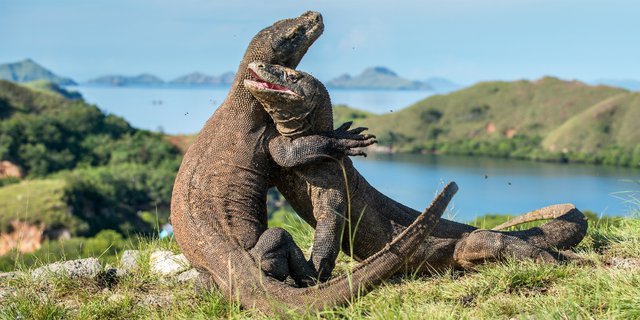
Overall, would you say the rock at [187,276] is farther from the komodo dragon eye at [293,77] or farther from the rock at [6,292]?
the komodo dragon eye at [293,77]

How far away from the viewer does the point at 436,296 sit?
25.0 ft

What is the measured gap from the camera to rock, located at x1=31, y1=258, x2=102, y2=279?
8.95 m

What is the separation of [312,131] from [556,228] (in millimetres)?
3345

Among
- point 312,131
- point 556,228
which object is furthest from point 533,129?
point 312,131

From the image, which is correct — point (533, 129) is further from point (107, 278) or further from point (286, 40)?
point (286, 40)

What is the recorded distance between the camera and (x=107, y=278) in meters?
9.19

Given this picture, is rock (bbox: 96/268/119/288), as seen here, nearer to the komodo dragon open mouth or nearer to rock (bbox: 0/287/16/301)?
rock (bbox: 0/287/16/301)

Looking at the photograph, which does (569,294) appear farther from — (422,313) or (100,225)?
(100,225)

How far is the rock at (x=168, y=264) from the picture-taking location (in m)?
9.48

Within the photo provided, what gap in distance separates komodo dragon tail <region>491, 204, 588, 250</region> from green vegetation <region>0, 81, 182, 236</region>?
65.4 m

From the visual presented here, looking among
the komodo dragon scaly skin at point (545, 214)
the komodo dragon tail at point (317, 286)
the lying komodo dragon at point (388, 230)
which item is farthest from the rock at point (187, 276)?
the komodo dragon scaly skin at point (545, 214)

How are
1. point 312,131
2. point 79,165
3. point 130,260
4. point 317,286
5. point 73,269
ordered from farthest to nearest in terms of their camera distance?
1. point 79,165
2. point 130,260
3. point 73,269
4. point 312,131
5. point 317,286

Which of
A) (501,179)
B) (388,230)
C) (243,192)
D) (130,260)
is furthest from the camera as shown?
(501,179)

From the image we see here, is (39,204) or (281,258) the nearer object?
(281,258)
